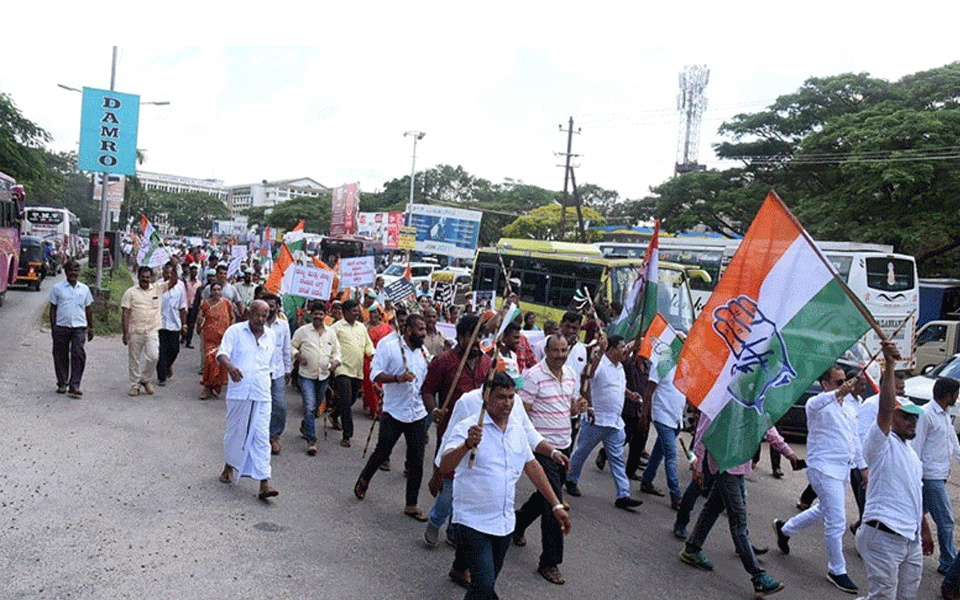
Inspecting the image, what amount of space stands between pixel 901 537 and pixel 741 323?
59.4 inches

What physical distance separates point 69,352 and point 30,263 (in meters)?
20.2

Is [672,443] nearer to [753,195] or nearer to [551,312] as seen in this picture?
[551,312]

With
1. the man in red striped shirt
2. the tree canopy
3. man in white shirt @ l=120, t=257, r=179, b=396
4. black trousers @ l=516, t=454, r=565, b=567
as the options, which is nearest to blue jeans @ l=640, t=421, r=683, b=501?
the man in red striped shirt

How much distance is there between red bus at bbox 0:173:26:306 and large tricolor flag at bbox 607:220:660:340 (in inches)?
707

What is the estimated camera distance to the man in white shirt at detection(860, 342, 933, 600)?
4672mm

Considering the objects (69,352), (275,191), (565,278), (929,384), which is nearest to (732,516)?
(69,352)

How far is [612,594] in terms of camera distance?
5.39m

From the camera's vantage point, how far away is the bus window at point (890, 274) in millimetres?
21312

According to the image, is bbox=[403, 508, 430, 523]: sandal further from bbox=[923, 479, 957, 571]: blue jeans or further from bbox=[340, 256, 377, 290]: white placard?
bbox=[340, 256, 377, 290]: white placard

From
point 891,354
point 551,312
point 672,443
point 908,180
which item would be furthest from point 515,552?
point 908,180

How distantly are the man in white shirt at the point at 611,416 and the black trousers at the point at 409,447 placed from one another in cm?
161

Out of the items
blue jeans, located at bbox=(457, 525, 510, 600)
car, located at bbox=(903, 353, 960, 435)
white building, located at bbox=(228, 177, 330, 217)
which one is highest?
white building, located at bbox=(228, 177, 330, 217)

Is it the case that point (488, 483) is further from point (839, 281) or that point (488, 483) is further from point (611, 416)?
point (611, 416)

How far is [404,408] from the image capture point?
6562 millimetres
